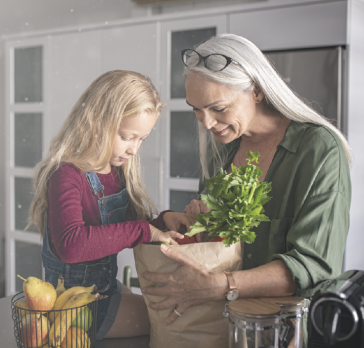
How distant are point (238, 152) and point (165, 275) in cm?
35

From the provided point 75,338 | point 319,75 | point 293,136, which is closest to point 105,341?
point 75,338

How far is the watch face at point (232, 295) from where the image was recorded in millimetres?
600

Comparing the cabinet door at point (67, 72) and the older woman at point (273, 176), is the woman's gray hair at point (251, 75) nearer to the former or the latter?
the older woman at point (273, 176)

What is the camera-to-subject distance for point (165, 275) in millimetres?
614

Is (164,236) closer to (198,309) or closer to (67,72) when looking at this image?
(198,309)

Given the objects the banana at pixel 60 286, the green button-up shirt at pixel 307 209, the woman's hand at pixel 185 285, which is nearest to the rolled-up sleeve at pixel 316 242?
the green button-up shirt at pixel 307 209

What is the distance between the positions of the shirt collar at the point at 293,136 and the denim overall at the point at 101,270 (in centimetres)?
29

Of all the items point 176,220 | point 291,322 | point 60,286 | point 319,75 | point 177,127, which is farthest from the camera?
point 319,75

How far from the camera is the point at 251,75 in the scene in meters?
0.72

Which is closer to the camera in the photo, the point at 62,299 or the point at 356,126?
the point at 62,299

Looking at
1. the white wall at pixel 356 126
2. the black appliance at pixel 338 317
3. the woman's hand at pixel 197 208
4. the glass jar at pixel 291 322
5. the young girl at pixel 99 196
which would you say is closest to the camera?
the black appliance at pixel 338 317

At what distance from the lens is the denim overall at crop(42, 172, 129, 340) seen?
27.2 inches

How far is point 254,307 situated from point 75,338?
260 millimetres

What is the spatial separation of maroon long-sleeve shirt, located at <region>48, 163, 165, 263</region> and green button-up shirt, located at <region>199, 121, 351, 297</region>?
21cm
